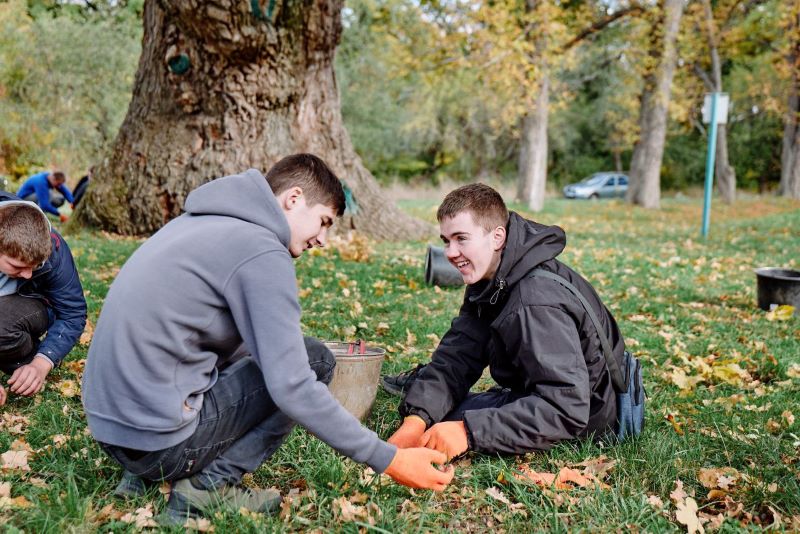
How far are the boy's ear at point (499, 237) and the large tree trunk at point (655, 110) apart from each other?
710 inches

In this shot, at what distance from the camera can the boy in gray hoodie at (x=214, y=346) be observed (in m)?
2.01

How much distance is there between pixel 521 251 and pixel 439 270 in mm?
3654

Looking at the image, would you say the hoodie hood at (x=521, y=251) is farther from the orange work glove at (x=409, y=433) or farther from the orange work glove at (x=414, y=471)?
the orange work glove at (x=414, y=471)

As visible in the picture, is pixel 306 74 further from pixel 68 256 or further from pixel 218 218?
pixel 218 218

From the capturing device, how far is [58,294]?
3.26m

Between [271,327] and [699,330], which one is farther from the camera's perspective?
[699,330]

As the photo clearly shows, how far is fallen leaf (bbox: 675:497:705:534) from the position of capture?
2322 mm

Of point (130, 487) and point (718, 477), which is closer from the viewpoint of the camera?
point (130, 487)

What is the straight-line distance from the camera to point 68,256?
10.8 feet

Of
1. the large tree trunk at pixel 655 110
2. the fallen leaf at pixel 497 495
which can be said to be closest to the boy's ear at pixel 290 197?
the fallen leaf at pixel 497 495

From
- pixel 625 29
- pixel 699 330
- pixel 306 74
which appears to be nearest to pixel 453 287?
pixel 699 330

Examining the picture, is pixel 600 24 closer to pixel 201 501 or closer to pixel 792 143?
pixel 792 143

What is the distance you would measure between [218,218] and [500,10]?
15.2 meters

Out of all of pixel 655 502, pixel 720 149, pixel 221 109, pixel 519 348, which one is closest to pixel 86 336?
pixel 519 348
